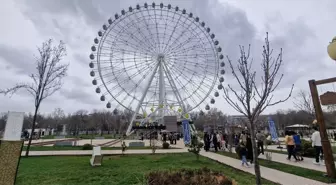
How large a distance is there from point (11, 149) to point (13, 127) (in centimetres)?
65

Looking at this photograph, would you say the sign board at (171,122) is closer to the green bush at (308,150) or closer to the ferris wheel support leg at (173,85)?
the ferris wheel support leg at (173,85)

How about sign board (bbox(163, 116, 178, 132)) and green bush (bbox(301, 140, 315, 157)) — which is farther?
sign board (bbox(163, 116, 178, 132))

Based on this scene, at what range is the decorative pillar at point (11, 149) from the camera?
6266 mm

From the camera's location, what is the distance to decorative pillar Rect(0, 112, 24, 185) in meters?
6.27

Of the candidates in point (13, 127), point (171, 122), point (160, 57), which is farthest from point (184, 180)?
point (171, 122)

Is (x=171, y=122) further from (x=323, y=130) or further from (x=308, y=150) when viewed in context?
(x=323, y=130)

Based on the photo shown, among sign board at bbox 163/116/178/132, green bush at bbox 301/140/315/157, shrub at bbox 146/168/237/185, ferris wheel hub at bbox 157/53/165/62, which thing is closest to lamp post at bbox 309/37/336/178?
shrub at bbox 146/168/237/185

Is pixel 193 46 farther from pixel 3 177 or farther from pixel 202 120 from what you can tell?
pixel 202 120

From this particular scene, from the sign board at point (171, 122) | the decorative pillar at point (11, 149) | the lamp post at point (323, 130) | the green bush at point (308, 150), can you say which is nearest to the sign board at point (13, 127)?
the decorative pillar at point (11, 149)

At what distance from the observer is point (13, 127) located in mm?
6578

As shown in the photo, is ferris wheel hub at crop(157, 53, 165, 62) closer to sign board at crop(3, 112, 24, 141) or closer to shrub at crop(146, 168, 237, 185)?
sign board at crop(3, 112, 24, 141)

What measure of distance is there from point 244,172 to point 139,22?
22.9 metres

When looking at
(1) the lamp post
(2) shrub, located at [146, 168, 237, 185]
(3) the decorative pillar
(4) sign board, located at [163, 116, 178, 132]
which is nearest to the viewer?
(2) shrub, located at [146, 168, 237, 185]

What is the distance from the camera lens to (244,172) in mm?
8500
